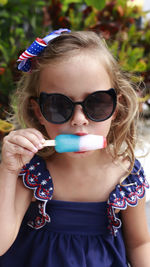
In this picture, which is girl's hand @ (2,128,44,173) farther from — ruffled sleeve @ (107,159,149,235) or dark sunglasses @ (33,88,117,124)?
ruffled sleeve @ (107,159,149,235)

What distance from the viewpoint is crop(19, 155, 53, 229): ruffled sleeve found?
123 centimetres

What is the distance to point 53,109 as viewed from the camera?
107cm

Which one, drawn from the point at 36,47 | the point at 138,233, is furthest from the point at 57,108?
the point at 138,233

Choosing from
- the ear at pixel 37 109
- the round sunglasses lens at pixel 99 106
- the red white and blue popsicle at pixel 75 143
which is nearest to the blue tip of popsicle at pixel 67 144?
the red white and blue popsicle at pixel 75 143

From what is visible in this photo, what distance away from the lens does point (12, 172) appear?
1.11m

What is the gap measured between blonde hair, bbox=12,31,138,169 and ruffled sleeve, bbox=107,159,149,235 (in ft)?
0.31

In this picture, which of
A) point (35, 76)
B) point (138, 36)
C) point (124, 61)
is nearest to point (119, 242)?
point (35, 76)

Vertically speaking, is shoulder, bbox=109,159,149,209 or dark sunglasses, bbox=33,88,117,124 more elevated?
dark sunglasses, bbox=33,88,117,124

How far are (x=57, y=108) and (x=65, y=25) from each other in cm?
176

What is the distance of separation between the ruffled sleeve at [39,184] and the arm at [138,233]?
1.21ft

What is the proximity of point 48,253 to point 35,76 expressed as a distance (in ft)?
2.40

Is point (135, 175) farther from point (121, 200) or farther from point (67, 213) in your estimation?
point (67, 213)

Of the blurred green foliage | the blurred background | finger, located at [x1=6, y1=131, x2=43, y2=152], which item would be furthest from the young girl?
the blurred green foliage

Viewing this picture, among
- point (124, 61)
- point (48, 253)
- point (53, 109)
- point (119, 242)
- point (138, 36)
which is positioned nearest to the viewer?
point (53, 109)
